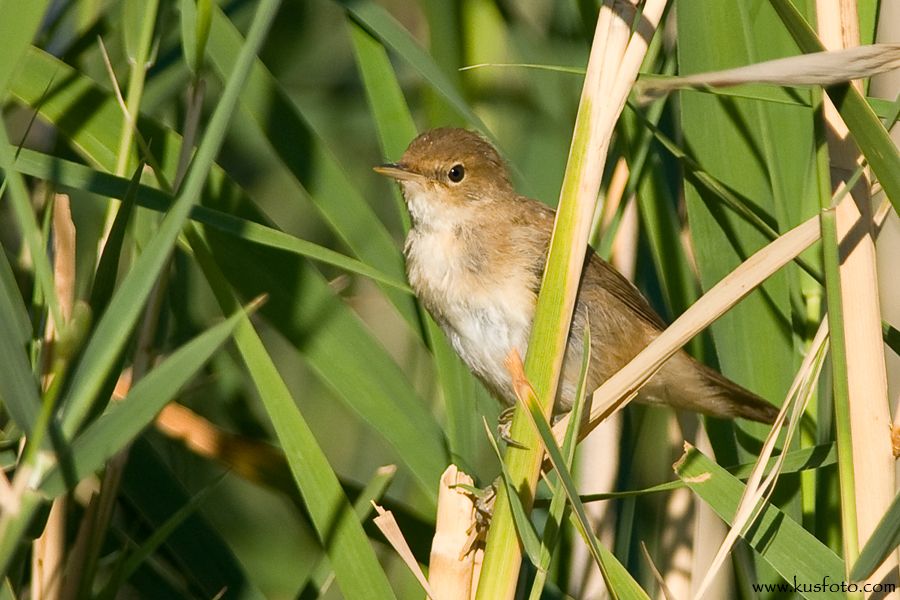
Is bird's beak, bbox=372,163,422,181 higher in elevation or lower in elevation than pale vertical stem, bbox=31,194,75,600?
higher

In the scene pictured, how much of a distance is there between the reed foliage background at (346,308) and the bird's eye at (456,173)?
0.13m

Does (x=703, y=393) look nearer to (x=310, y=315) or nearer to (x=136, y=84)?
(x=310, y=315)

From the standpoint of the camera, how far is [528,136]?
2.30m

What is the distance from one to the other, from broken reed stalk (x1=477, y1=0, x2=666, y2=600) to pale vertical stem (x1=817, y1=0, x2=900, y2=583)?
0.29 metres

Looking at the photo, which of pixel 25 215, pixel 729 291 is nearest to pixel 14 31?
pixel 25 215

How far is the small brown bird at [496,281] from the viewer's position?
86.4 inches

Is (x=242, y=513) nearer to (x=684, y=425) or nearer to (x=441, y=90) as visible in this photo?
(x=684, y=425)

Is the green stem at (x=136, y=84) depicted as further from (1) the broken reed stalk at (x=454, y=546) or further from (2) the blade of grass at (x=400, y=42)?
(1) the broken reed stalk at (x=454, y=546)

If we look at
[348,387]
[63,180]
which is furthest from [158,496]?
[63,180]

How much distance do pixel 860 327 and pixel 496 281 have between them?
0.91 metres

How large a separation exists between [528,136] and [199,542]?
104 centimetres

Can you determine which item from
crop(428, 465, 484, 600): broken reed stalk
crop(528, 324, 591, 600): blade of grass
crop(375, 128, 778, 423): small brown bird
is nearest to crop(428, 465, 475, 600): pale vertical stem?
crop(428, 465, 484, 600): broken reed stalk

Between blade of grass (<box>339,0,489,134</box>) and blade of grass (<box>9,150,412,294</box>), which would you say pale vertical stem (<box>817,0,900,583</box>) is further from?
blade of grass (<box>9,150,412,294</box>)

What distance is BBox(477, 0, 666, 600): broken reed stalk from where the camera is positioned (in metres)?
1.36
